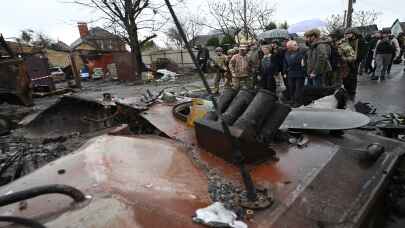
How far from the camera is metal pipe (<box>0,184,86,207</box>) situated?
1.08 metres

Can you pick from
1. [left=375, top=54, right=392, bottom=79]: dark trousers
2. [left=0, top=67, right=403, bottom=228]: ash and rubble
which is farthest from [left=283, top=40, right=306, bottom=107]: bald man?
[left=375, top=54, right=392, bottom=79]: dark trousers

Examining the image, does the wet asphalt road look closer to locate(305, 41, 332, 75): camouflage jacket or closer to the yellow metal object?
locate(305, 41, 332, 75): camouflage jacket

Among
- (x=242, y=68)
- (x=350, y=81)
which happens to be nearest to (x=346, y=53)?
(x=350, y=81)

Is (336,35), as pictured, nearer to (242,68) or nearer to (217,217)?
(242,68)

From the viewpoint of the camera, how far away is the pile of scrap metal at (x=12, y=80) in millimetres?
8039

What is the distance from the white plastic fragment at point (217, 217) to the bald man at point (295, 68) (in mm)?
4957

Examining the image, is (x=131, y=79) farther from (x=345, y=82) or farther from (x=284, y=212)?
(x=284, y=212)

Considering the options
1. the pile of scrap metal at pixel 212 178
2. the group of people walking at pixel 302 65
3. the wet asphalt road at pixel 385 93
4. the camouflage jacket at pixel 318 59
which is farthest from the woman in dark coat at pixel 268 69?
the pile of scrap metal at pixel 212 178

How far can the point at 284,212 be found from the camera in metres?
1.45

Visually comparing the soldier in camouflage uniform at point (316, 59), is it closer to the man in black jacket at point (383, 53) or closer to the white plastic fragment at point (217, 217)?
the man in black jacket at point (383, 53)

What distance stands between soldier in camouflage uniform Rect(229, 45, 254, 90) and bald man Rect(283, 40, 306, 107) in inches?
49.7

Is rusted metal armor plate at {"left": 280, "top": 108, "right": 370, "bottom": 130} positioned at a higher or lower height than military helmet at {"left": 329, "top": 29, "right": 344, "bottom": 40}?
lower

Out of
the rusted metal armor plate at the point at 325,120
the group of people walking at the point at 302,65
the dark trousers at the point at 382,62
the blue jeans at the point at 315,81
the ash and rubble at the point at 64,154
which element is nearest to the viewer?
the ash and rubble at the point at 64,154

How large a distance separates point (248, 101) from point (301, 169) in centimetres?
61
